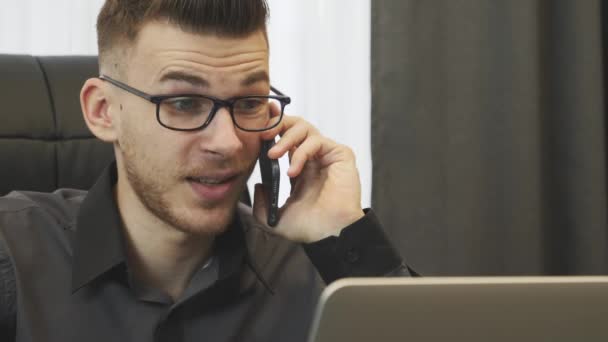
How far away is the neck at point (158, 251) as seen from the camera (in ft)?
4.13

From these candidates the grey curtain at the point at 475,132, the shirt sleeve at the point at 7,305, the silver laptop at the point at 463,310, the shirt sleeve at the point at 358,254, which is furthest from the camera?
the grey curtain at the point at 475,132

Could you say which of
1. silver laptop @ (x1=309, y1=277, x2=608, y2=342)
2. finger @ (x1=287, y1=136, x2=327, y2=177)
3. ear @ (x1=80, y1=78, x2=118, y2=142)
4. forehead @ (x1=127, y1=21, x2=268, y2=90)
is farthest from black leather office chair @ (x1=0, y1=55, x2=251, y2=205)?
silver laptop @ (x1=309, y1=277, x2=608, y2=342)

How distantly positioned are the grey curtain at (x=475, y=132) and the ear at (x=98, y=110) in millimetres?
900

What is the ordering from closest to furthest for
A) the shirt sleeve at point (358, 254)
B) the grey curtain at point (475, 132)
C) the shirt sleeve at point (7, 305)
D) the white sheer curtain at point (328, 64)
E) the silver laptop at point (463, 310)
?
the silver laptop at point (463, 310) < the shirt sleeve at point (7, 305) < the shirt sleeve at point (358, 254) < the grey curtain at point (475, 132) < the white sheer curtain at point (328, 64)

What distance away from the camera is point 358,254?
125 centimetres

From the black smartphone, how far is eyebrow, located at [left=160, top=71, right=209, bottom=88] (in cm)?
20

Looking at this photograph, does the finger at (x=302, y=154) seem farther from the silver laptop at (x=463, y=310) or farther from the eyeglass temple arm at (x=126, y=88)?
the silver laptop at (x=463, y=310)

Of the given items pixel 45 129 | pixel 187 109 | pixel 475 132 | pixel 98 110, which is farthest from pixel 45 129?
pixel 475 132

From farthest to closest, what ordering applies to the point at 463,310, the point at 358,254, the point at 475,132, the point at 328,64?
the point at 328,64 → the point at 475,132 → the point at 358,254 → the point at 463,310

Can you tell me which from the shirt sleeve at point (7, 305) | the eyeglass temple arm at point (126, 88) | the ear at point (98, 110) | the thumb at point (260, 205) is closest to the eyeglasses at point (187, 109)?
the eyeglass temple arm at point (126, 88)

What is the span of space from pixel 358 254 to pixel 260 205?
0.73 feet

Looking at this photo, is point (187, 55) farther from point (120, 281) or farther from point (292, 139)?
point (120, 281)

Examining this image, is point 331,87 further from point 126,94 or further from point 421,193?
point 126,94

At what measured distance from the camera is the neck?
4.13ft
